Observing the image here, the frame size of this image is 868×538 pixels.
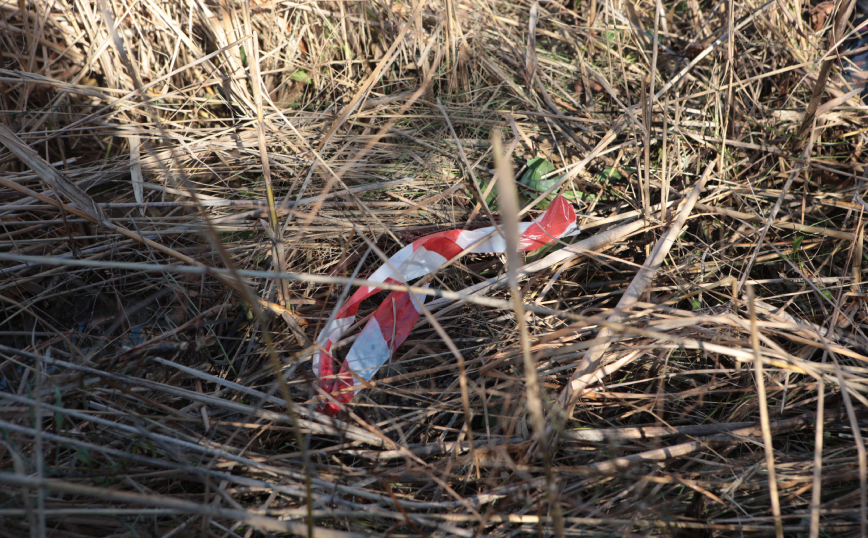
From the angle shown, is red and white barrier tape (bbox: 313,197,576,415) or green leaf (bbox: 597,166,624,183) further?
green leaf (bbox: 597,166,624,183)

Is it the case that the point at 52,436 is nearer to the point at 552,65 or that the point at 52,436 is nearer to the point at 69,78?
the point at 69,78

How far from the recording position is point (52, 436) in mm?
1008

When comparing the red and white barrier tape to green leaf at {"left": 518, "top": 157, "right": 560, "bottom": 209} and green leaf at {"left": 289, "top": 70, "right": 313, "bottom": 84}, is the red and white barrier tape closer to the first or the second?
green leaf at {"left": 518, "top": 157, "right": 560, "bottom": 209}

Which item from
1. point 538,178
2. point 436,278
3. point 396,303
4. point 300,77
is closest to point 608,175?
point 538,178

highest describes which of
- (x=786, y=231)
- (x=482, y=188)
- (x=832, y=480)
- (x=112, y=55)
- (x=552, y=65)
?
(x=112, y=55)

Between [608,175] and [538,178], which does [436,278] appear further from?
[608,175]

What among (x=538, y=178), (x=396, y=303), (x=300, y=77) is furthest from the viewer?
(x=300, y=77)

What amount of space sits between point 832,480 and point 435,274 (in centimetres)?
108

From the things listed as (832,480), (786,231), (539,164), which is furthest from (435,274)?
(786,231)

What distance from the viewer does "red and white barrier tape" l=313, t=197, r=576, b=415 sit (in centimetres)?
132

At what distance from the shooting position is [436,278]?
148 centimetres

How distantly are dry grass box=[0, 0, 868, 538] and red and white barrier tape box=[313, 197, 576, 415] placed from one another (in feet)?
0.21

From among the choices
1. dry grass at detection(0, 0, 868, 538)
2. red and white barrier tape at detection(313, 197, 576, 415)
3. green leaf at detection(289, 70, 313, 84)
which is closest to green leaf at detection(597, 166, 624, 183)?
dry grass at detection(0, 0, 868, 538)

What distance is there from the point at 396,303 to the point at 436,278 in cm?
14
